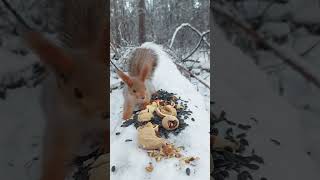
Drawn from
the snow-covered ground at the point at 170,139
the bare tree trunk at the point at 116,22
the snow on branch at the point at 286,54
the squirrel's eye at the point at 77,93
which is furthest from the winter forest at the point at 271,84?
the squirrel's eye at the point at 77,93

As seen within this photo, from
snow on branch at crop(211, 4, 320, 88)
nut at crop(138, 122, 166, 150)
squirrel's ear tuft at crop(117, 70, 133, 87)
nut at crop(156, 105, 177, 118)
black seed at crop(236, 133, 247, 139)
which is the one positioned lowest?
nut at crop(138, 122, 166, 150)

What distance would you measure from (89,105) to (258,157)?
26.0 inches

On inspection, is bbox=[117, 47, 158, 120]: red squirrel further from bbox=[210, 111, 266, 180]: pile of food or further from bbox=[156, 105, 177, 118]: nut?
bbox=[210, 111, 266, 180]: pile of food

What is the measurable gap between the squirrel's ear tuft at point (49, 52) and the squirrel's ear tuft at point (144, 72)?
272 mm

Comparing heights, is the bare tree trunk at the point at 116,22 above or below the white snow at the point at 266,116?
above

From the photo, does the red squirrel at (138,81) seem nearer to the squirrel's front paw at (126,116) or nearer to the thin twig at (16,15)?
the squirrel's front paw at (126,116)

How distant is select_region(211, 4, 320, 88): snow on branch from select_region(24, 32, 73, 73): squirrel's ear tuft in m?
0.61

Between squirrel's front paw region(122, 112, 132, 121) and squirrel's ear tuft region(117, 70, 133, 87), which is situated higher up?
squirrel's ear tuft region(117, 70, 133, 87)

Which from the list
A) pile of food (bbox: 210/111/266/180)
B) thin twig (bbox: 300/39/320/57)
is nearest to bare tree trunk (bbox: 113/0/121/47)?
pile of food (bbox: 210/111/266/180)

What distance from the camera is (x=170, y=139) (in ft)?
5.47

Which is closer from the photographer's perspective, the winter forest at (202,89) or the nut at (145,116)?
the winter forest at (202,89)

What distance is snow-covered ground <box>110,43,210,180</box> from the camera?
5.38 feet

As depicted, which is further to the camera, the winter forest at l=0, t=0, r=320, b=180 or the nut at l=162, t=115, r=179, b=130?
the nut at l=162, t=115, r=179, b=130

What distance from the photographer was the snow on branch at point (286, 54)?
5.08 feet
